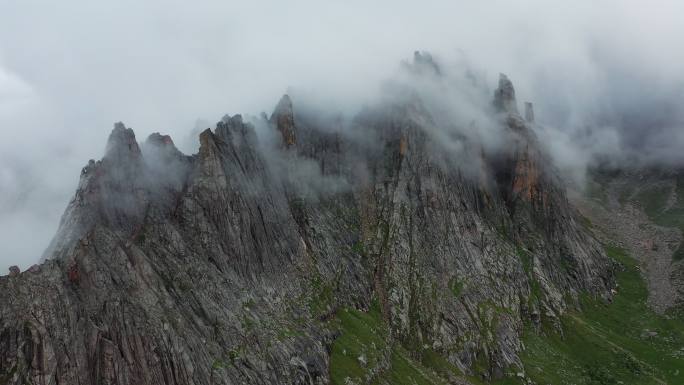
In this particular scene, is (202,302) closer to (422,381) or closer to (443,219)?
(422,381)

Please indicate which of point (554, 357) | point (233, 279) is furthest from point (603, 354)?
point (233, 279)

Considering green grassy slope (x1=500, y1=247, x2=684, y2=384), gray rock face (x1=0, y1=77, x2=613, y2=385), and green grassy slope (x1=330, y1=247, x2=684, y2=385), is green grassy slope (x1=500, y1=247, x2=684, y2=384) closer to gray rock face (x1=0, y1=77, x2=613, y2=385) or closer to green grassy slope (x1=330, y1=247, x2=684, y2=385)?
green grassy slope (x1=330, y1=247, x2=684, y2=385)

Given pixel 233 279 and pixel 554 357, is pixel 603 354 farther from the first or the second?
pixel 233 279

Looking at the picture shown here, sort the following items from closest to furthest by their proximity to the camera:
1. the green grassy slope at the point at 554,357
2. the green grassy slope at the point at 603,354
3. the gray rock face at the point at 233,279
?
the gray rock face at the point at 233,279 < the green grassy slope at the point at 554,357 < the green grassy slope at the point at 603,354

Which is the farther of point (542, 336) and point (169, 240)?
point (542, 336)

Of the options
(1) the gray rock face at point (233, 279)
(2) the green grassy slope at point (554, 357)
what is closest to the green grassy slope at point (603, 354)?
(2) the green grassy slope at point (554, 357)

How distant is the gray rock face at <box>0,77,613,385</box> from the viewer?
265 feet

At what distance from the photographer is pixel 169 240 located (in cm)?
11488

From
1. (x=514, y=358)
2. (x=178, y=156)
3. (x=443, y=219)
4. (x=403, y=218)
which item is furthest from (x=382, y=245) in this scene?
(x=178, y=156)

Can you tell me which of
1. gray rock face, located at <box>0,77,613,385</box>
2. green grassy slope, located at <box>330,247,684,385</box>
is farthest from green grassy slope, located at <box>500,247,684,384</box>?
gray rock face, located at <box>0,77,613,385</box>

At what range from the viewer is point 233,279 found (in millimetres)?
123062

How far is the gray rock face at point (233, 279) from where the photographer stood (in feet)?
265

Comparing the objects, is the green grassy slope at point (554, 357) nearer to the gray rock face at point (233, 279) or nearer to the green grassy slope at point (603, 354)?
the green grassy slope at point (603, 354)

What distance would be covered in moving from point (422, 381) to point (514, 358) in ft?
138
